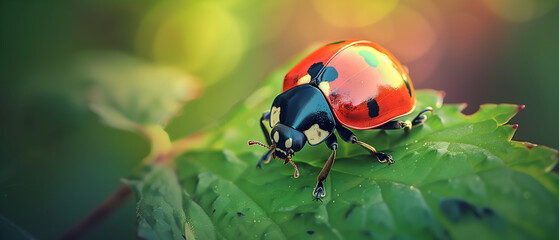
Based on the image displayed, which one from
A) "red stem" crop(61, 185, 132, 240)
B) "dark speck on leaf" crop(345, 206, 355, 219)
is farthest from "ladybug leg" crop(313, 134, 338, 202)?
"red stem" crop(61, 185, 132, 240)

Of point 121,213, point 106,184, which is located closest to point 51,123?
point 106,184

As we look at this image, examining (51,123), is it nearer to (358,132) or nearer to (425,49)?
(358,132)

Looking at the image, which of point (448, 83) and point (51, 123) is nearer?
point (51, 123)

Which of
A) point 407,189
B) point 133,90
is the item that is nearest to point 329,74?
point 407,189

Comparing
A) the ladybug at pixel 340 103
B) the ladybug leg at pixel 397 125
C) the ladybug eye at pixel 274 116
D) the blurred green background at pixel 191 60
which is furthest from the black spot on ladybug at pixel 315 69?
the blurred green background at pixel 191 60

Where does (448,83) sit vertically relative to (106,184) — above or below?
below

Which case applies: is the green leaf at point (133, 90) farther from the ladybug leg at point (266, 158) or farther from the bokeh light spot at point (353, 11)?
the bokeh light spot at point (353, 11)

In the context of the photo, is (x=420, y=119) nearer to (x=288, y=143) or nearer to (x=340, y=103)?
(x=340, y=103)
